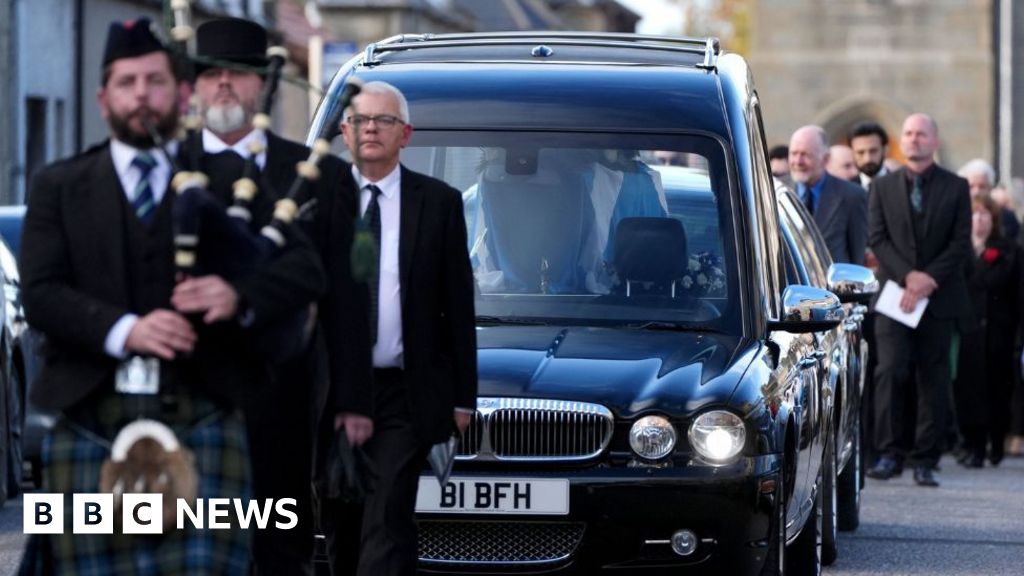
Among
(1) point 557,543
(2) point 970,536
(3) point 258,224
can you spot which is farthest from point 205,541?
(2) point 970,536

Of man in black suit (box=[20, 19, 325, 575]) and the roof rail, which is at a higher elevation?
the roof rail

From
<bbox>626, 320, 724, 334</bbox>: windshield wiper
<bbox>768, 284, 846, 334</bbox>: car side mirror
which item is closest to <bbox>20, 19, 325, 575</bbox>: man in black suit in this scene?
<bbox>626, 320, 724, 334</bbox>: windshield wiper

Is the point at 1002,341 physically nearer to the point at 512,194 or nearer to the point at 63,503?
the point at 512,194

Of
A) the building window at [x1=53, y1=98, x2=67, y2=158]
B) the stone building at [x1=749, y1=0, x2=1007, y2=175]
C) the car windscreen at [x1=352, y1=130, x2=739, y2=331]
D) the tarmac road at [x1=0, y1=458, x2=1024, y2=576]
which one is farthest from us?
the stone building at [x1=749, y1=0, x2=1007, y2=175]

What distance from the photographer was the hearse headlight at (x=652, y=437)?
28.9 feet

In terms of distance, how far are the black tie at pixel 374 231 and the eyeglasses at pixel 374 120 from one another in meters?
0.19

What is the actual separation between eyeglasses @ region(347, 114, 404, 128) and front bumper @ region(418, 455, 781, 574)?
1.28 metres

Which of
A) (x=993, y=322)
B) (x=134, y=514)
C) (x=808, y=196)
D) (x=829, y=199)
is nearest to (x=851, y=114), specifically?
(x=993, y=322)

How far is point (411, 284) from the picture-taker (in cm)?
806

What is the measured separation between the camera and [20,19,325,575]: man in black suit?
245 inches

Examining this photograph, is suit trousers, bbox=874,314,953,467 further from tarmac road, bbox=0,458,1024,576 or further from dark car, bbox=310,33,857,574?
dark car, bbox=310,33,857,574

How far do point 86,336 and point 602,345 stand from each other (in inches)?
133

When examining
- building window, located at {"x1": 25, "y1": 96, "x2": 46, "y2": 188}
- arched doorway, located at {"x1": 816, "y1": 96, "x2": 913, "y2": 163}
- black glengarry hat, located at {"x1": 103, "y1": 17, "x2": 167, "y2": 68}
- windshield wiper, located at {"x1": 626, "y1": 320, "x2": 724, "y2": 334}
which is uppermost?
arched doorway, located at {"x1": 816, "y1": 96, "x2": 913, "y2": 163}

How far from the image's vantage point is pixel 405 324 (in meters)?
8.03
